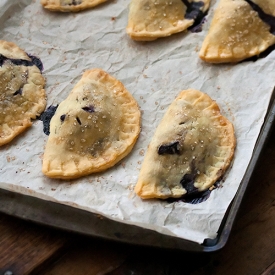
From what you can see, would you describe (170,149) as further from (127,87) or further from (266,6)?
(266,6)

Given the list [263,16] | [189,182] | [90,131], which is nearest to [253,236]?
[189,182]

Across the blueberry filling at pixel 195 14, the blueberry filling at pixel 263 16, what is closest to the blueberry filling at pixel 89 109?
the blueberry filling at pixel 195 14

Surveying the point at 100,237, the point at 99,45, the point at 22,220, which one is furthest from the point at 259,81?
the point at 22,220

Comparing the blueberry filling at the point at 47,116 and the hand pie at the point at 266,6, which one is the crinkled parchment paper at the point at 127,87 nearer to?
the blueberry filling at the point at 47,116

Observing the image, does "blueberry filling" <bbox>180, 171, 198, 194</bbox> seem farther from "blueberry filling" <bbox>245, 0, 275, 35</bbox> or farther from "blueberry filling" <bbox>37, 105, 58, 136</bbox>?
"blueberry filling" <bbox>245, 0, 275, 35</bbox>

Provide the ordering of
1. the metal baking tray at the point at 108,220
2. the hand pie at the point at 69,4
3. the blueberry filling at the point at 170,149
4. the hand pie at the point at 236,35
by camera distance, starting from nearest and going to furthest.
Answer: the metal baking tray at the point at 108,220 → the blueberry filling at the point at 170,149 → the hand pie at the point at 236,35 → the hand pie at the point at 69,4
